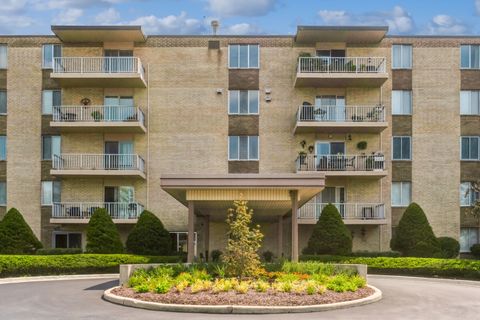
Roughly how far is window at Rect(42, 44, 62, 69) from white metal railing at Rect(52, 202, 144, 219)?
911 centimetres

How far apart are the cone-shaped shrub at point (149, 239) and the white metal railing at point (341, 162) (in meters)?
9.14

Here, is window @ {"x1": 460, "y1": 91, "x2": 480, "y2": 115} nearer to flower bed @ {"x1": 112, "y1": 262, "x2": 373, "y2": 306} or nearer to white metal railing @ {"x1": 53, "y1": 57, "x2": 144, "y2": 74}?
white metal railing @ {"x1": 53, "y1": 57, "x2": 144, "y2": 74}

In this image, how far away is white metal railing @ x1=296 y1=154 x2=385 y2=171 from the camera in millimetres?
41469

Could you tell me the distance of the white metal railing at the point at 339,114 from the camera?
41.8 meters

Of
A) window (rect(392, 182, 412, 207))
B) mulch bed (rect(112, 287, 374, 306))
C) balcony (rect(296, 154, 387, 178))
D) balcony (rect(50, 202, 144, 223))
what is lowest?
mulch bed (rect(112, 287, 374, 306))

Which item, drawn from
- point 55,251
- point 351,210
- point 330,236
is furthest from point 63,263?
point 351,210

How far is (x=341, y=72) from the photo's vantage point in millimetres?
41031

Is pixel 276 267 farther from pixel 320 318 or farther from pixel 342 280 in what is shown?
pixel 320 318

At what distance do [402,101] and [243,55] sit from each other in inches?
409

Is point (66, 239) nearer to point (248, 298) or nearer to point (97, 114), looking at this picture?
point (97, 114)

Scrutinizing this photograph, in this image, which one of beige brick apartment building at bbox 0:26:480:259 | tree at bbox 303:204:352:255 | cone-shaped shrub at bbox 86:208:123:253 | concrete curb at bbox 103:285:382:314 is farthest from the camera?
beige brick apartment building at bbox 0:26:480:259

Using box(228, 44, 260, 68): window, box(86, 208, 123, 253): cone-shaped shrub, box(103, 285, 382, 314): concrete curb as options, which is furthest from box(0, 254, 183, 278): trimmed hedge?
box(228, 44, 260, 68): window

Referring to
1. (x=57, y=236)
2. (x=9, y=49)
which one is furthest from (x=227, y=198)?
(x=9, y=49)

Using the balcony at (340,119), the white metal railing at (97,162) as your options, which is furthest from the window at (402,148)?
the white metal railing at (97,162)
